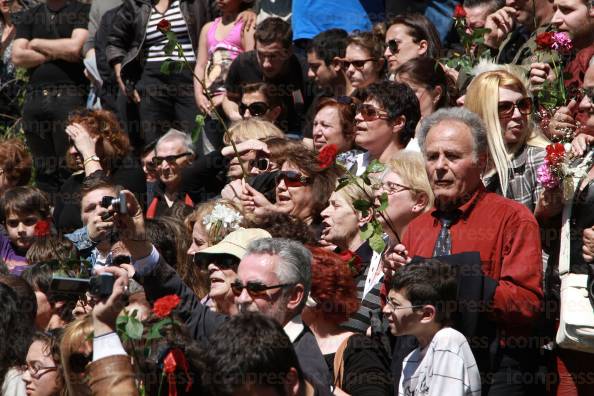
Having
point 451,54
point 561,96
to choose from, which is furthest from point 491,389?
point 451,54

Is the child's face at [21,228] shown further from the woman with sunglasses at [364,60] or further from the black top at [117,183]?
the woman with sunglasses at [364,60]

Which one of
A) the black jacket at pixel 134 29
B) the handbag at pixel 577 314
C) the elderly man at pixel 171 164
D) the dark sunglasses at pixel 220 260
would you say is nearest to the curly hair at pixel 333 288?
the dark sunglasses at pixel 220 260

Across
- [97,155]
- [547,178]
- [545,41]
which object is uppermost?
[545,41]

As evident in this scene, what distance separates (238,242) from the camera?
23.7 feet

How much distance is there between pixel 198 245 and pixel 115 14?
5.05 metres

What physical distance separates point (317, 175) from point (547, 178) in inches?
75.4

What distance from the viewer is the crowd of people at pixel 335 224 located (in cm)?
613

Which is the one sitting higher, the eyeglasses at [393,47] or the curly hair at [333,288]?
the eyeglasses at [393,47]

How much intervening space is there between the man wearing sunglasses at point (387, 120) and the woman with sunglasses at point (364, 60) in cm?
136

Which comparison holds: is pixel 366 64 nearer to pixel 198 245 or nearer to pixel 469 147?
pixel 198 245

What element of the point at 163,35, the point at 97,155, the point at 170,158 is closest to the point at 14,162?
the point at 97,155

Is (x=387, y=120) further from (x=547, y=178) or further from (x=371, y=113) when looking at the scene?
(x=547, y=178)

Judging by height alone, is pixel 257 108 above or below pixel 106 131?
above

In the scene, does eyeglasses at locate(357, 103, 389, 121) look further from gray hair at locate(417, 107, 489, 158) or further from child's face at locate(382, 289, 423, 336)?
child's face at locate(382, 289, 423, 336)
